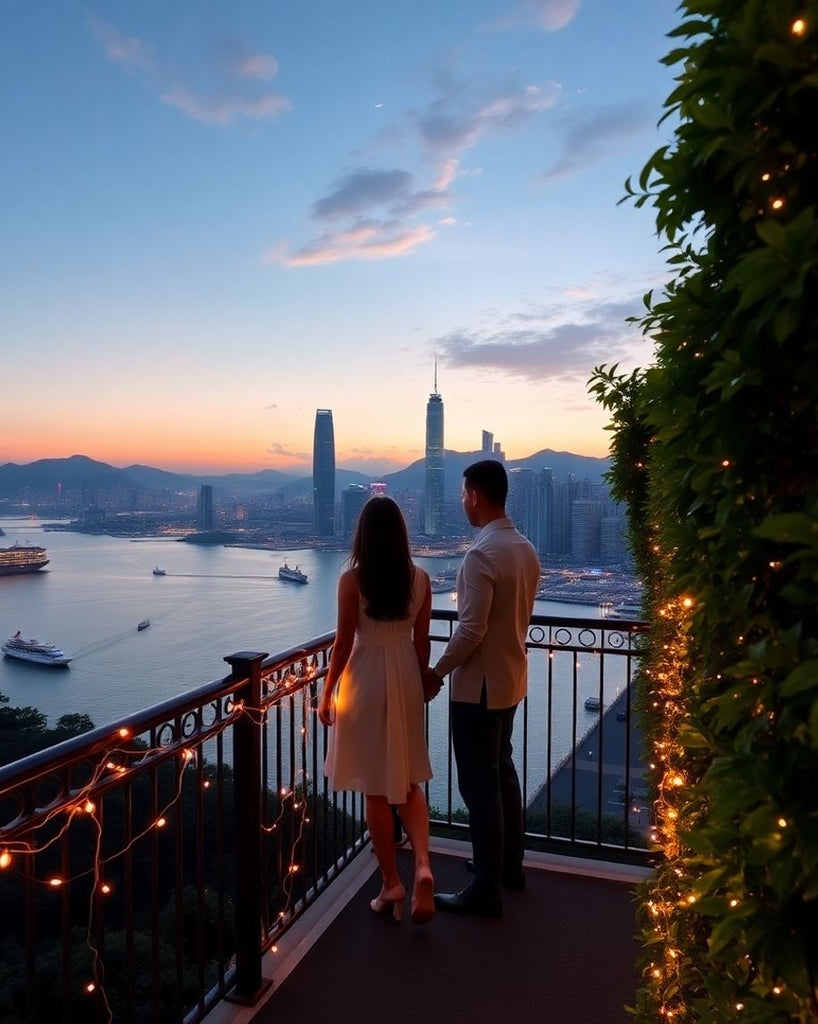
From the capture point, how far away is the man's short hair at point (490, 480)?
282 cm

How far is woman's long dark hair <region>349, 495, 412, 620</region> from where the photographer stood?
8.64 feet

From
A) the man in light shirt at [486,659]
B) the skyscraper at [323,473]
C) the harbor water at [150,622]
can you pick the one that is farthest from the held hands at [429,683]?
the skyscraper at [323,473]

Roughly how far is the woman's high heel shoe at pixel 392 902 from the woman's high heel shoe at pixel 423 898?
173mm

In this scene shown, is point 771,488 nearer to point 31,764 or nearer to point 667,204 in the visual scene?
point 667,204

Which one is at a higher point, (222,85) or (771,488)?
(222,85)

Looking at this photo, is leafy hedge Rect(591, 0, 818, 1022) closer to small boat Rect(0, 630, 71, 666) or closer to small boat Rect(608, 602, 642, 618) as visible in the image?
small boat Rect(608, 602, 642, 618)

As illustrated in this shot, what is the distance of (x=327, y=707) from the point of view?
2.79 meters

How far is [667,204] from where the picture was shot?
931mm

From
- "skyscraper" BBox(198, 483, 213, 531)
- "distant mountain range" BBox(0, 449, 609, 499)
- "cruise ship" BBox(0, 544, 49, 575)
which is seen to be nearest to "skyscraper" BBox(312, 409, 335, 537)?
"distant mountain range" BBox(0, 449, 609, 499)

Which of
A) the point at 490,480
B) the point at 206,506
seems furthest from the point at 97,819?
the point at 206,506

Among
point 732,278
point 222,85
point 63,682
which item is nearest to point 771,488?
point 732,278

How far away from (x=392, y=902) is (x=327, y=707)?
946 millimetres

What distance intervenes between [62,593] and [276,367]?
10959mm

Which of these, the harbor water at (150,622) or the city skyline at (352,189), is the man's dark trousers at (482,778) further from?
the harbor water at (150,622)
